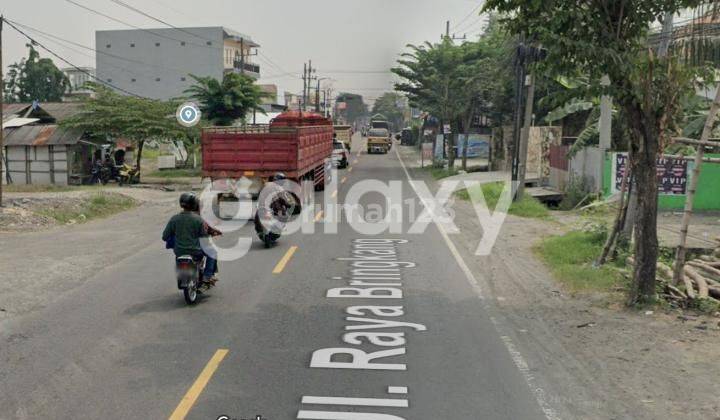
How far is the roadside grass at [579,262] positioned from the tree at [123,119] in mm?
19382

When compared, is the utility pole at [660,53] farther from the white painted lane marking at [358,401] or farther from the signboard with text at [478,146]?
the signboard with text at [478,146]

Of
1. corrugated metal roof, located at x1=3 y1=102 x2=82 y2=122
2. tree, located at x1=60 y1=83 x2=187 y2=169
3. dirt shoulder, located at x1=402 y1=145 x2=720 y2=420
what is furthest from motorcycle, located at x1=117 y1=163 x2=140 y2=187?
dirt shoulder, located at x1=402 y1=145 x2=720 y2=420

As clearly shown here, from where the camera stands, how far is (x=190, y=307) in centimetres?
945

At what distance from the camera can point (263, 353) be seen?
7.34 meters

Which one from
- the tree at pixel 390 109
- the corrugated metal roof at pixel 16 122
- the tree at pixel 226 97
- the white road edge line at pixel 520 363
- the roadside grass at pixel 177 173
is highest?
the tree at pixel 390 109

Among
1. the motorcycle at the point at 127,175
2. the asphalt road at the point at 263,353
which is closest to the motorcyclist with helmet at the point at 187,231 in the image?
the asphalt road at the point at 263,353

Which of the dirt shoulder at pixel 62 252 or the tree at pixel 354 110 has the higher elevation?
the tree at pixel 354 110

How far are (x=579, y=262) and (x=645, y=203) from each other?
3.42m

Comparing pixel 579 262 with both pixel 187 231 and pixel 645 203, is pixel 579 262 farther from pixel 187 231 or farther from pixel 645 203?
pixel 187 231

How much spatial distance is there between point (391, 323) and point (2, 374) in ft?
13.9

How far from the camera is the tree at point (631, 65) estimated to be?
9.18m

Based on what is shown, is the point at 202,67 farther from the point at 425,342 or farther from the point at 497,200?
the point at 425,342

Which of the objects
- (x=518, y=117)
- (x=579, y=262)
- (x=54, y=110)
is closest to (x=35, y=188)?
(x=54, y=110)

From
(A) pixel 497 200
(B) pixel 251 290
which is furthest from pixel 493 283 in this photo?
(A) pixel 497 200
